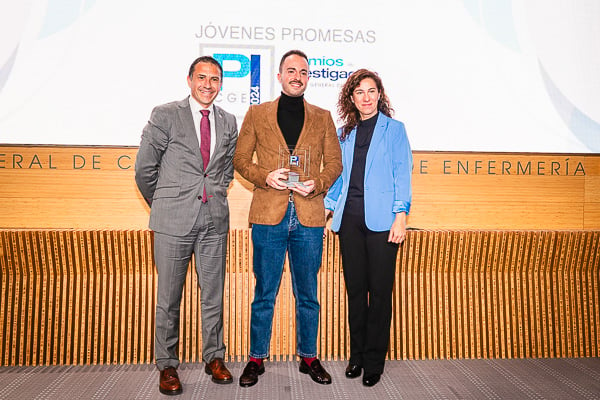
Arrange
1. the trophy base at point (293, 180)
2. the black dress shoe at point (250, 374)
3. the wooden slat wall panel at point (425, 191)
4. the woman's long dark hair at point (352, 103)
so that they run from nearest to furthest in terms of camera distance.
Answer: the trophy base at point (293, 180) < the black dress shoe at point (250, 374) < the woman's long dark hair at point (352, 103) < the wooden slat wall panel at point (425, 191)

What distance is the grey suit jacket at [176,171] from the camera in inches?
99.4

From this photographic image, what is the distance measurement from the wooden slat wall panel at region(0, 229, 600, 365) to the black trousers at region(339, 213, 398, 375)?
0.45 meters

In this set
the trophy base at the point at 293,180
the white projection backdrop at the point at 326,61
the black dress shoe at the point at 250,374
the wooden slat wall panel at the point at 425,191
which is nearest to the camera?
the trophy base at the point at 293,180

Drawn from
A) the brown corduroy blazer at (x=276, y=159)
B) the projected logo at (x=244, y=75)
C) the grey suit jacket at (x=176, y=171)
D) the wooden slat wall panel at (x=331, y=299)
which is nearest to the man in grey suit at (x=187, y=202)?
the grey suit jacket at (x=176, y=171)

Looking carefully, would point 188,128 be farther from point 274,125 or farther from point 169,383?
point 169,383

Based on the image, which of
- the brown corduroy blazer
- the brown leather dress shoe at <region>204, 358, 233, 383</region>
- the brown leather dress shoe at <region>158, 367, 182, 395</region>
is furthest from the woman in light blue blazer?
the brown leather dress shoe at <region>158, 367, 182, 395</region>

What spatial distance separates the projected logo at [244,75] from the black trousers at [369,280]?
4.43 feet

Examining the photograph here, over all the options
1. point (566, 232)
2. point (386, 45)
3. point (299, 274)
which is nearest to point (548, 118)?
point (566, 232)

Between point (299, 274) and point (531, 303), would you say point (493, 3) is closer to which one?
point (531, 303)

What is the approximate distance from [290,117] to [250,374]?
151 centimetres

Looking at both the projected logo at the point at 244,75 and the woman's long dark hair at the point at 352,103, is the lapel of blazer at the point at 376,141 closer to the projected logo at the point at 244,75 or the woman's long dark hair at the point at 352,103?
the woman's long dark hair at the point at 352,103

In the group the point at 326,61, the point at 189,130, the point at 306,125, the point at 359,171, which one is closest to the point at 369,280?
the point at 359,171

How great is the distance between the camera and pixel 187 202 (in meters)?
2.52

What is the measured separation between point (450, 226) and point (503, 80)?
Result: 1.25m
